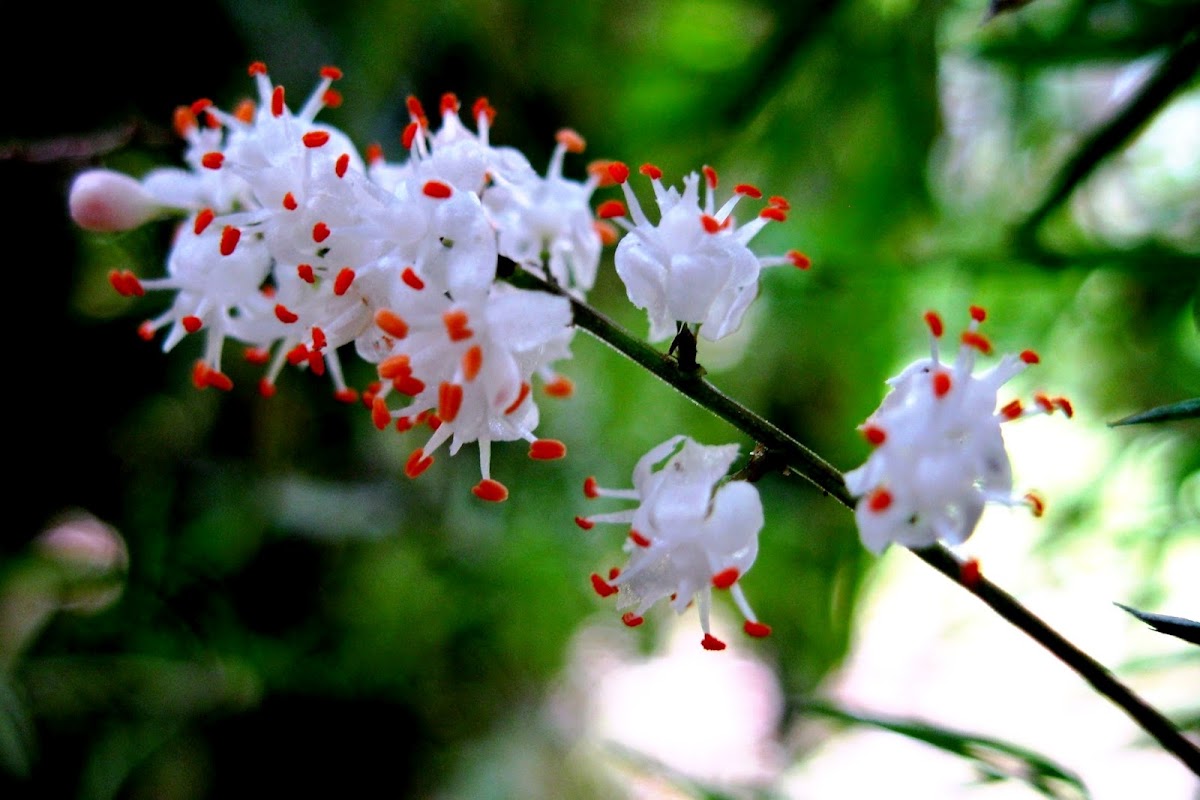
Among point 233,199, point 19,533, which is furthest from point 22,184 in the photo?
point 233,199

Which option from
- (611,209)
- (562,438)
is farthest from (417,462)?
(562,438)

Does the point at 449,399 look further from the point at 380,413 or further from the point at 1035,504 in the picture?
the point at 1035,504

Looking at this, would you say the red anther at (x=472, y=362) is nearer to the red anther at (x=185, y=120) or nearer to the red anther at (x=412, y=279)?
the red anther at (x=412, y=279)

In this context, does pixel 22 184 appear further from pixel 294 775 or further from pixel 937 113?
pixel 937 113

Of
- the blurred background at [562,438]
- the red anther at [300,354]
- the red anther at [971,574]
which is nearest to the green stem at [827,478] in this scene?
the red anther at [971,574]

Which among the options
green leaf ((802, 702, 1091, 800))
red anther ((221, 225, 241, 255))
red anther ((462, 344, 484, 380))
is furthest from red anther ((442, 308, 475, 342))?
green leaf ((802, 702, 1091, 800))

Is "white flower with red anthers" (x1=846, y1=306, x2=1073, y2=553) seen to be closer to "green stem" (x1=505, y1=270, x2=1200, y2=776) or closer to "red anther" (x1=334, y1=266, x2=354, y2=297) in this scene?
"green stem" (x1=505, y1=270, x2=1200, y2=776)
